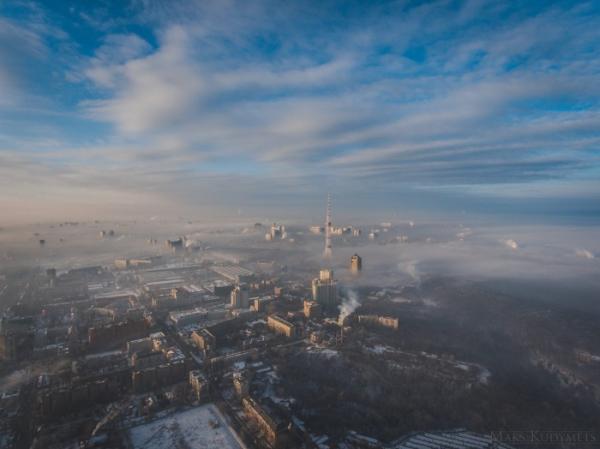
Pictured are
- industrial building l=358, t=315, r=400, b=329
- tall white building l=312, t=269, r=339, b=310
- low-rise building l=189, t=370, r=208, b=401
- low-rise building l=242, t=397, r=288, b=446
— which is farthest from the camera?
tall white building l=312, t=269, r=339, b=310

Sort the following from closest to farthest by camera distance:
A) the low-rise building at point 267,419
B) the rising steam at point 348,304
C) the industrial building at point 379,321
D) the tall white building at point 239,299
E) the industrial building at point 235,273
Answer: the low-rise building at point 267,419 → the industrial building at point 379,321 → the rising steam at point 348,304 → the tall white building at point 239,299 → the industrial building at point 235,273

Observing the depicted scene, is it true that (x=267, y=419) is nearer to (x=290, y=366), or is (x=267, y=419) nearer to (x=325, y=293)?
(x=290, y=366)

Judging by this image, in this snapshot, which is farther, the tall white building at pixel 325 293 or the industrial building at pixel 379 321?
the tall white building at pixel 325 293

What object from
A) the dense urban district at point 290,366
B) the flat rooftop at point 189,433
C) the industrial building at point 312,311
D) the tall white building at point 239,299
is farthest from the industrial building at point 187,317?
the flat rooftop at point 189,433

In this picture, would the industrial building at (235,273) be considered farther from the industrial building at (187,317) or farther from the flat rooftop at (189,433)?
the flat rooftop at (189,433)

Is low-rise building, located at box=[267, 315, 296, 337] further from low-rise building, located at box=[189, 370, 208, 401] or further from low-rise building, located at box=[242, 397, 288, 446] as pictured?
low-rise building, located at box=[242, 397, 288, 446]

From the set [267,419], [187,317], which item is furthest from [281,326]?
[267,419]

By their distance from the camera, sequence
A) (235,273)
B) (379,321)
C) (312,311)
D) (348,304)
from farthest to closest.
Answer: (235,273)
(348,304)
(312,311)
(379,321)

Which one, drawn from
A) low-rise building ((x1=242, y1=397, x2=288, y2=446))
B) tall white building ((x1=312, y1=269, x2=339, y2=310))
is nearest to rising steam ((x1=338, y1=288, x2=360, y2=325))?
tall white building ((x1=312, y1=269, x2=339, y2=310))
